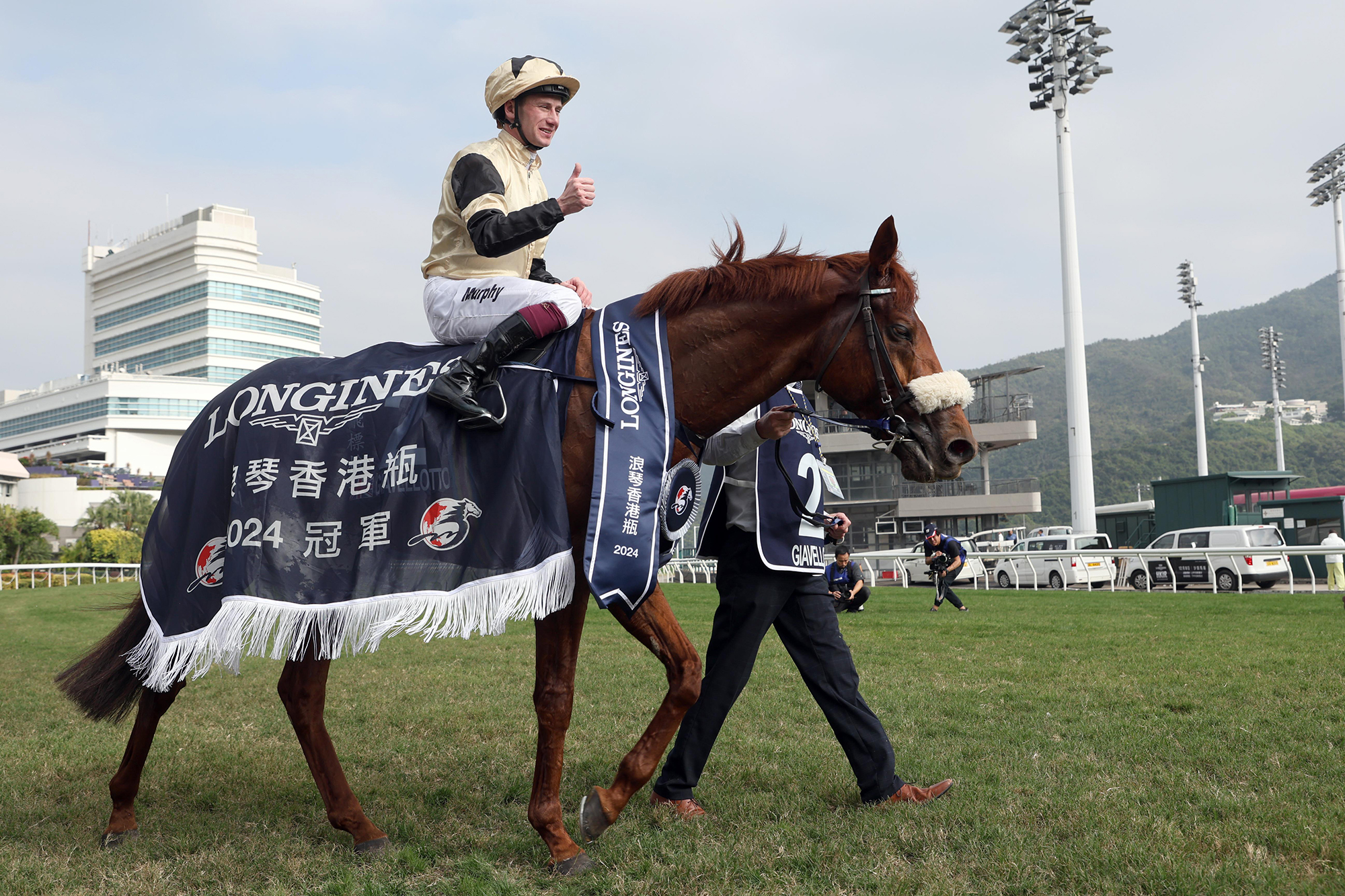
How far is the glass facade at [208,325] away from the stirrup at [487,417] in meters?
102

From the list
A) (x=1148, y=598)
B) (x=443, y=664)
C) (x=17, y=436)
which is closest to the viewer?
(x=443, y=664)

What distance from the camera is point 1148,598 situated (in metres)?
16.7

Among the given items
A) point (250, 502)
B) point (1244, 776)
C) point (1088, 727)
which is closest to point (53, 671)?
point (250, 502)

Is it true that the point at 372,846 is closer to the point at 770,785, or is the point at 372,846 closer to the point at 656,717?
the point at 656,717

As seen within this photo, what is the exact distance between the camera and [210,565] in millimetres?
3926

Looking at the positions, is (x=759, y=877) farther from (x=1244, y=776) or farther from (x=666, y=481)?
(x=1244, y=776)

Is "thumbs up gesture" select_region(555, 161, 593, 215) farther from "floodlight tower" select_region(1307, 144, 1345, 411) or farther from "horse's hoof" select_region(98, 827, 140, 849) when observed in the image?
"floodlight tower" select_region(1307, 144, 1345, 411)

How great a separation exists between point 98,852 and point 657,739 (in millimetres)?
2342

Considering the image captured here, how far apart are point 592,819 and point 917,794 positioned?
1450 millimetres

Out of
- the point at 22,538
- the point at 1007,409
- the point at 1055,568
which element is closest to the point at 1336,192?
the point at 1007,409

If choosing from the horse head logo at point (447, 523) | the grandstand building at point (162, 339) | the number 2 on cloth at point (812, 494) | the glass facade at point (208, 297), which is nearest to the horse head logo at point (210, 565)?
the horse head logo at point (447, 523)

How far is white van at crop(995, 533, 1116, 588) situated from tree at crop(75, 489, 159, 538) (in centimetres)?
4795

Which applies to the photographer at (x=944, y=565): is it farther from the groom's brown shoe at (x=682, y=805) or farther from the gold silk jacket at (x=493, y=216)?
the gold silk jacket at (x=493, y=216)

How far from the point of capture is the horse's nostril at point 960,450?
11.0 feet
